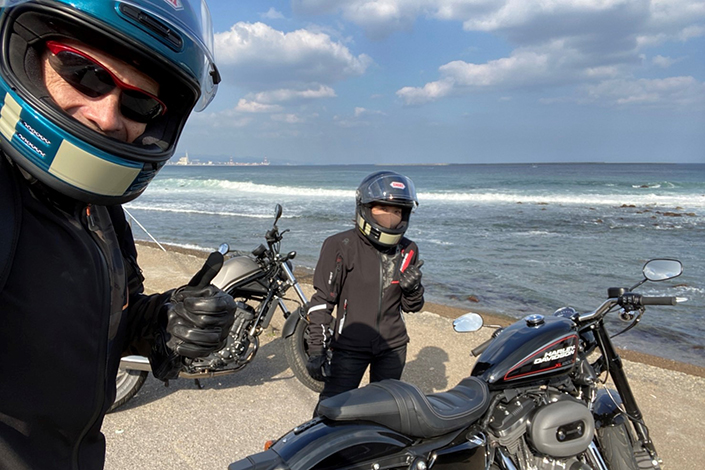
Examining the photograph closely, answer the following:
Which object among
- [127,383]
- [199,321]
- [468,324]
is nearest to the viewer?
[199,321]

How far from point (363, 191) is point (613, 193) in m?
38.8

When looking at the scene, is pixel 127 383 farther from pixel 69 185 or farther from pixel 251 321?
pixel 69 185

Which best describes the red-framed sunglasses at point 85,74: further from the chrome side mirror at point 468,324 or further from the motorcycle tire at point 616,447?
the motorcycle tire at point 616,447

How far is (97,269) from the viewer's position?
3.93 feet

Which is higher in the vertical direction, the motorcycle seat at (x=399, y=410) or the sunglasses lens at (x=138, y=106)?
the sunglasses lens at (x=138, y=106)

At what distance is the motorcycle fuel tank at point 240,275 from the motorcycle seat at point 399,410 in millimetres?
2681

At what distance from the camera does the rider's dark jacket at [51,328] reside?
1018 millimetres

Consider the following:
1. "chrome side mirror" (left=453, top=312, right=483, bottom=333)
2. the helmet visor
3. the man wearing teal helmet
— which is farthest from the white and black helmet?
the man wearing teal helmet

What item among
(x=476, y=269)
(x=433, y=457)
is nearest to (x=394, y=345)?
(x=433, y=457)

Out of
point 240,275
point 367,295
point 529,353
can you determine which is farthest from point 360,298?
point 240,275

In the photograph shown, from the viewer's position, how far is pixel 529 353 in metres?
2.40

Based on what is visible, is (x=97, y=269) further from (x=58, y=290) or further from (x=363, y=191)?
(x=363, y=191)

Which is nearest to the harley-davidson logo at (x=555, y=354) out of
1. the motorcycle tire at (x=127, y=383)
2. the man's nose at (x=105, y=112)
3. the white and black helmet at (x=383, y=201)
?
the white and black helmet at (x=383, y=201)

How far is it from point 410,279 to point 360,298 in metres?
0.35
